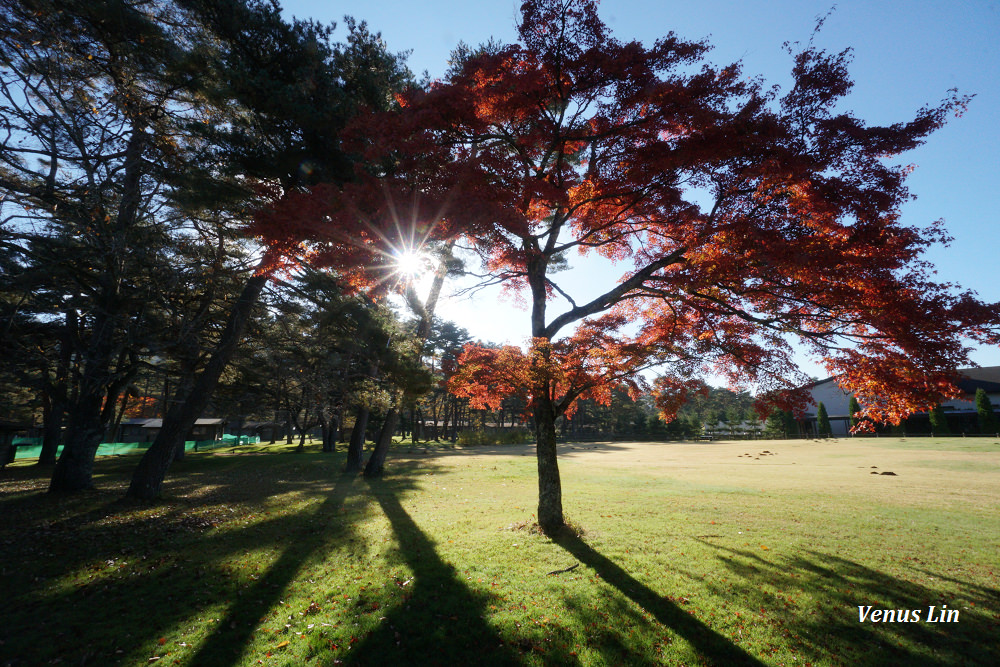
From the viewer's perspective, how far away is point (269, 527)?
9086mm

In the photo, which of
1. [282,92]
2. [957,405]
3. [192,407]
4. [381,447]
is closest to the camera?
[282,92]

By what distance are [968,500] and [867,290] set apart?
1161cm

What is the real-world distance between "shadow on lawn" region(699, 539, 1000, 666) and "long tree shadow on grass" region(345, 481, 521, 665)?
336cm

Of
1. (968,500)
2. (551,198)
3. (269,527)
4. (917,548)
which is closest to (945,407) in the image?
(968,500)

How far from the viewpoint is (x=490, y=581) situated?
238 inches

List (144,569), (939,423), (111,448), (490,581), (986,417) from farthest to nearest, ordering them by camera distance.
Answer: (939,423)
(986,417)
(111,448)
(144,569)
(490,581)

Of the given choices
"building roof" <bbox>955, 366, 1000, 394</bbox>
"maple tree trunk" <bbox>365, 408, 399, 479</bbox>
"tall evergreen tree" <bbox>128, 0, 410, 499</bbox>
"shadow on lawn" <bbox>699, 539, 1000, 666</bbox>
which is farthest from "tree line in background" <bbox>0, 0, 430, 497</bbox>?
"building roof" <bbox>955, 366, 1000, 394</bbox>

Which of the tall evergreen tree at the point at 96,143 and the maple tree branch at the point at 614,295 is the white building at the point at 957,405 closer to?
the maple tree branch at the point at 614,295

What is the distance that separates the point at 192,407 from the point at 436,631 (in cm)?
1021

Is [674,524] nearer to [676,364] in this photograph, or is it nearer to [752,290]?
[676,364]

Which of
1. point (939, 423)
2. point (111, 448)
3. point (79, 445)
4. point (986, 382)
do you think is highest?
point (986, 382)

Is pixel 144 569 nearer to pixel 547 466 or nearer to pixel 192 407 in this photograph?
pixel 192 407

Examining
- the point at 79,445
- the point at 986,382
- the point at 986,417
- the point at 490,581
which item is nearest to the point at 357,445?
the point at 79,445

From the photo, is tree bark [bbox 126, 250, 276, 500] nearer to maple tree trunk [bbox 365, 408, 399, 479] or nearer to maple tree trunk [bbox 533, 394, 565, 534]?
maple tree trunk [bbox 365, 408, 399, 479]
